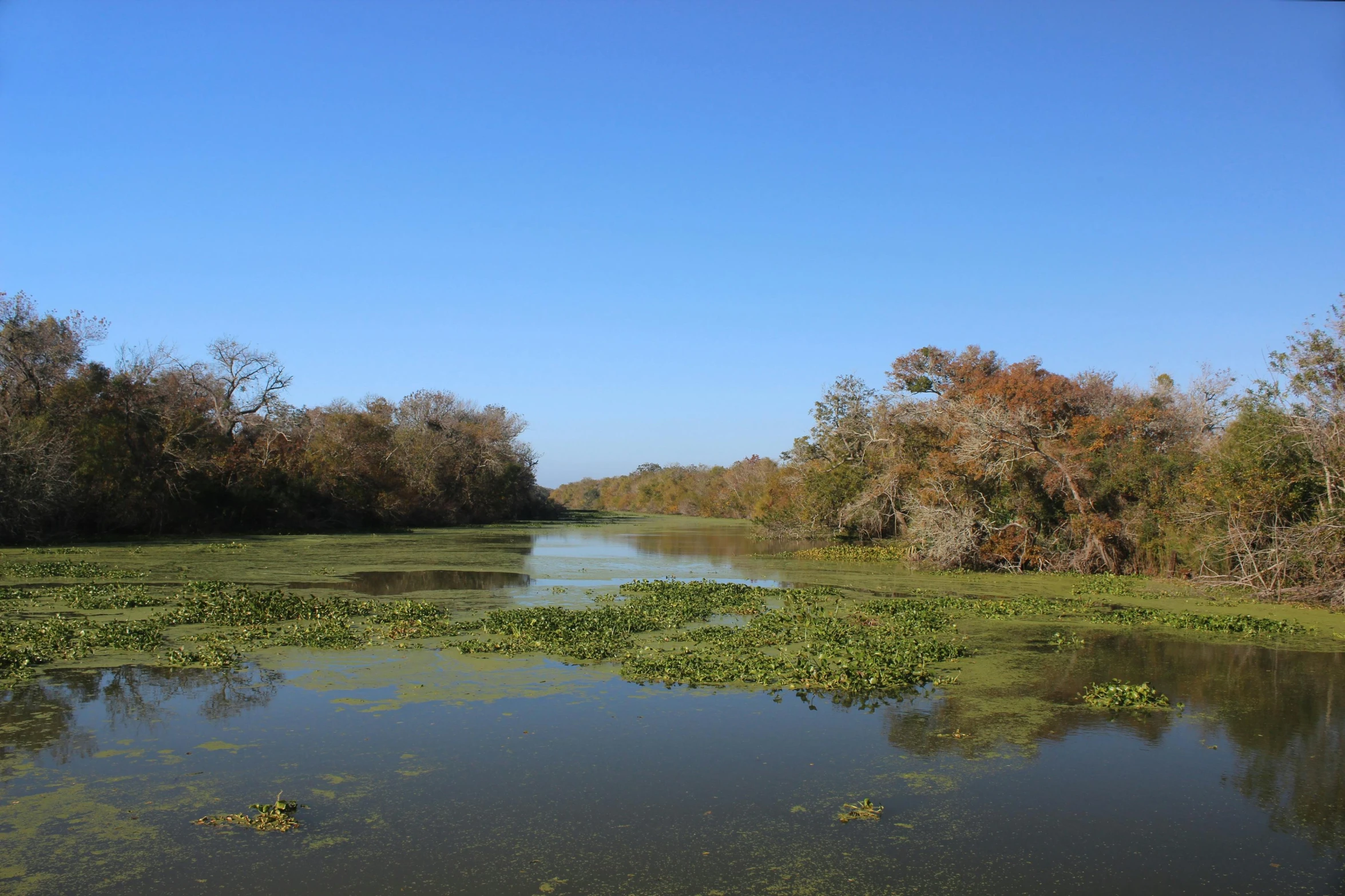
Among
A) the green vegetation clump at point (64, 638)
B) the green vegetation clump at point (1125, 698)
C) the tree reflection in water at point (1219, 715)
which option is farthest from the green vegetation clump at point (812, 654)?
the green vegetation clump at point (64, 638)

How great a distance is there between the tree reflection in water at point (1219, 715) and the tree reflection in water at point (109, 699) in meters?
6.55

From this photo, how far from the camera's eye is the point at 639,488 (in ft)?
304

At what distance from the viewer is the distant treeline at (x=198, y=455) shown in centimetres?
2539

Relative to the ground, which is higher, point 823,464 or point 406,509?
point 823,464

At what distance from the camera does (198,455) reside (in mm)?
31391

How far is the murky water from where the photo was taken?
17.7ft

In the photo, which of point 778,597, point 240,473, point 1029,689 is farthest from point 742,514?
point 1029,689

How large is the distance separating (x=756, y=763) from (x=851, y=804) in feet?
3.40

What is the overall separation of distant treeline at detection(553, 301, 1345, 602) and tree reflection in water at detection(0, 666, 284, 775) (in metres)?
16.5

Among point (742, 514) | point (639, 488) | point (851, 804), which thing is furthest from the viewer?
point (639, 488)

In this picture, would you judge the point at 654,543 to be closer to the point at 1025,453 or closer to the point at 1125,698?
the point at 1025,453

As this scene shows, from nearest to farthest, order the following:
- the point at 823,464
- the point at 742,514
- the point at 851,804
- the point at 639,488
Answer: the point at 851,804 < the point at 823,464 < the point at 742,514 < the point at 639,488

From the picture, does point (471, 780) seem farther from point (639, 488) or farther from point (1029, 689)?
point (639, 488)

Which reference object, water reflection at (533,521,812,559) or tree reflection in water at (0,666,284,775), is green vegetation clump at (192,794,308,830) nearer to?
tree reflection in water at (0,666,284,775)
